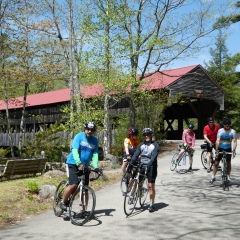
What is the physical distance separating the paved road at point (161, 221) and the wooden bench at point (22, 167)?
4776 mm

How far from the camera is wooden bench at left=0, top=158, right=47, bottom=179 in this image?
45.7ft

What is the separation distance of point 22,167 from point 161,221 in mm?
8613

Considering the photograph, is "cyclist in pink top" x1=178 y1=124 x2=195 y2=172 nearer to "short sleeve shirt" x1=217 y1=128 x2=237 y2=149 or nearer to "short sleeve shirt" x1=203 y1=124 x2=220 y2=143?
"short sleeve shirt" x1=203 y1=124 x2=220 y2=143

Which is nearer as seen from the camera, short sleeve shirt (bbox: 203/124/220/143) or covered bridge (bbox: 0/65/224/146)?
short sleeve shirt (bbox: 203/124/220/143)

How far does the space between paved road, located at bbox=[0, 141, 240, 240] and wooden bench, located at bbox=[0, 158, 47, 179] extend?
15.7ft

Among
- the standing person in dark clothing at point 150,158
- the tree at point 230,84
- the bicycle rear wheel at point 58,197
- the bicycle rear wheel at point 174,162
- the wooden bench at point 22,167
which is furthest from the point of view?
the tree at point 230,84

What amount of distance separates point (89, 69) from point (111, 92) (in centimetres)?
230

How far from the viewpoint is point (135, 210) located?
8.20 metres

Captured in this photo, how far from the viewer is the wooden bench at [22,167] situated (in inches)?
548

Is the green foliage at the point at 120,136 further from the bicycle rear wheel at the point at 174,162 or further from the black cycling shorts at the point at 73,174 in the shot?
the black cycling shorts at the point at 73,174

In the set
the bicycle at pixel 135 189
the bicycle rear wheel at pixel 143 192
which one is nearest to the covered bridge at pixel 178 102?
the bicycle rear wheel at pixel 143 192

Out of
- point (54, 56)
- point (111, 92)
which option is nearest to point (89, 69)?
point (111, 92)

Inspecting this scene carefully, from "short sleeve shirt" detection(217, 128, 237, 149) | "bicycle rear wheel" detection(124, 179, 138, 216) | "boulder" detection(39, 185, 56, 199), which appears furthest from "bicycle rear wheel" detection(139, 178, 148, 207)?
"boulder" detection(39, 185, 56, 199)

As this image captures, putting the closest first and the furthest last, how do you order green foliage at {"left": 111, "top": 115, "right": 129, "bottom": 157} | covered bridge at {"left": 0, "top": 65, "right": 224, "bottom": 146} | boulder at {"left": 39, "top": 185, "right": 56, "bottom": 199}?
boulder at {"left": 39, "top": 185, "right": 56, "bottom": 199} < green foliage at {"left": 111, "top": 115, "right": 129, "bottom": 157} < covered bridge at {"left": 0, "top": 65, "right": 224, "bottom": 146}
